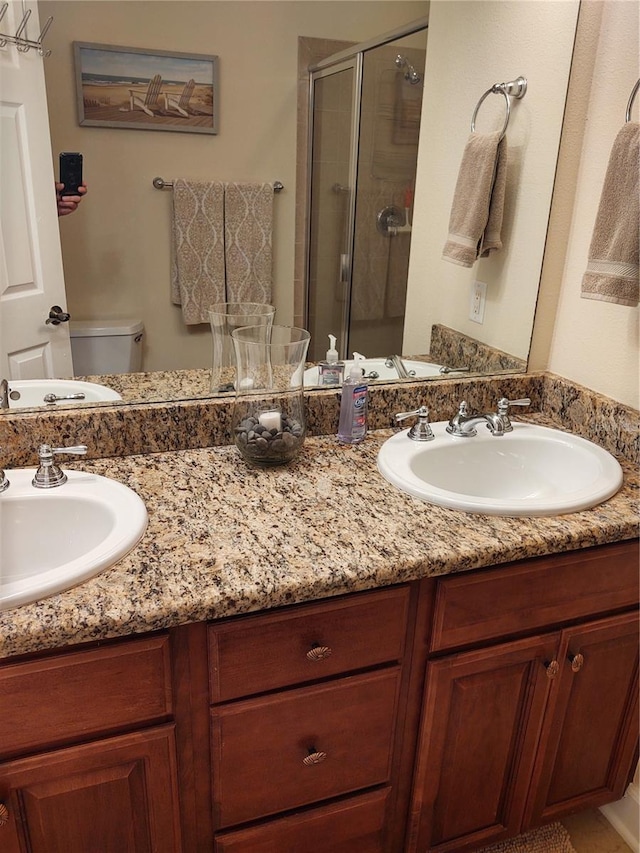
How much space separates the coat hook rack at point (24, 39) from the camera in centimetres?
113

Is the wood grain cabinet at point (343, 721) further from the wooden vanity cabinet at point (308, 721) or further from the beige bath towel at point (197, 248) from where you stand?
the beige bath towel at point (197, 248)

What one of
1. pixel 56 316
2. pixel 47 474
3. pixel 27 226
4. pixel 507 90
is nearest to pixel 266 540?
pixel 47 474

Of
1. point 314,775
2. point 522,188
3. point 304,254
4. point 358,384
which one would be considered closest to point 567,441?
point 358,384

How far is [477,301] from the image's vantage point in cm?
170

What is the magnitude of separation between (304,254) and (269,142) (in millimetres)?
238

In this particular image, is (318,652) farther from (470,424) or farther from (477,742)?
(470,424)

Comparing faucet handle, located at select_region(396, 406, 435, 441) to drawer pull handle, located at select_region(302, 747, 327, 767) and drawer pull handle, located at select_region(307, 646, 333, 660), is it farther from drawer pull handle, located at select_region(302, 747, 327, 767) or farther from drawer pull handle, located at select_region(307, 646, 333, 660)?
drawer pull handle, located at select_region(302, 747, 327, 767)

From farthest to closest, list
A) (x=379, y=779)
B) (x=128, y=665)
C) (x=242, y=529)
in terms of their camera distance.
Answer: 1. (x=379, y=779)
2. (x=242, y=529)
3. (x=128, y=665)

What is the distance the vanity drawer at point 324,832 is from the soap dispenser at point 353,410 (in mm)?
733

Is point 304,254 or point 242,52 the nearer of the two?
point 242,52

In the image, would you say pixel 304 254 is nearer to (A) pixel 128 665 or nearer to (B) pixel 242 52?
(B) pixel 242 52

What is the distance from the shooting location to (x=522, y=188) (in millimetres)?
1597

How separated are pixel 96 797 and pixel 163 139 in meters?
1.17

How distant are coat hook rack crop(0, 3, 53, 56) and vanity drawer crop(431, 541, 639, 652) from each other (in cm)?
119
